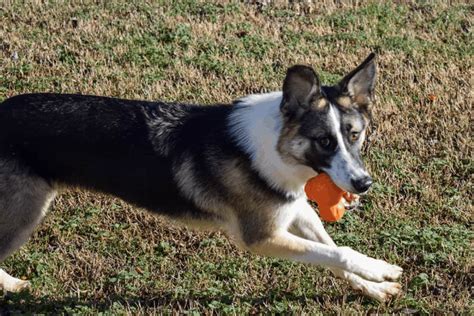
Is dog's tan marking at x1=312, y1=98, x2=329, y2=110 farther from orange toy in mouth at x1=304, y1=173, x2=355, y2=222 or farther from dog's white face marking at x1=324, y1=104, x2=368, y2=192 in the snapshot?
orange toy in mouth at x1=304, y1=173, x2=355, y2=222

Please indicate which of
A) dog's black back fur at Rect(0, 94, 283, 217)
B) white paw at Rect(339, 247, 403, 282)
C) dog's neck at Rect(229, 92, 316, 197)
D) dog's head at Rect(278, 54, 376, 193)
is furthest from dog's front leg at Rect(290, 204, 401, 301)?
dog's head at Rect(278, 54, 376, 193)

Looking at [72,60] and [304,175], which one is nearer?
[304,175]

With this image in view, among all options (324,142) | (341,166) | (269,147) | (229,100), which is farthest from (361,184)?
(229,100)

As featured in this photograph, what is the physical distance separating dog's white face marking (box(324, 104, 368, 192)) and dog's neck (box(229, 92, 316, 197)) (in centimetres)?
27

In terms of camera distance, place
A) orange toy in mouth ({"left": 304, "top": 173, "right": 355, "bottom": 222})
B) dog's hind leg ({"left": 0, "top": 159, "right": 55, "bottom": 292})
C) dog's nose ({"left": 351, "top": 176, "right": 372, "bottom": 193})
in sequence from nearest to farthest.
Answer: dog's nose ({"left": 351, "top": 176, "right": 372, "bottom": 193}) < orange toy in mouth ({"left": 304, "top": 173, "right": 355, "bottom": 222}) < dog's hind leg ({"left": 0, "top": 159, "right": 55, "bottom": 292})

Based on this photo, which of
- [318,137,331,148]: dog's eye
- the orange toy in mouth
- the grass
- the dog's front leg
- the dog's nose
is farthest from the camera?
the grass

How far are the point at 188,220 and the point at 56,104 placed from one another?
1.26 meters

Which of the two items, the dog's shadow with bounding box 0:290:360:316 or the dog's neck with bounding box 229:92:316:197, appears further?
the dog's shadow with bounding box 0:290:360:316

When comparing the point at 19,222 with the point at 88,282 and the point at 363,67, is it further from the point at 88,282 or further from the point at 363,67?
the point at 363,67

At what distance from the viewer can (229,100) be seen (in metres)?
8.32

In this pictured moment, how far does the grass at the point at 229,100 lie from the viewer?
5.57 m

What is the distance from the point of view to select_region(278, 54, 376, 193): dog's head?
468cm

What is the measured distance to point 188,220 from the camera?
5.45 meters

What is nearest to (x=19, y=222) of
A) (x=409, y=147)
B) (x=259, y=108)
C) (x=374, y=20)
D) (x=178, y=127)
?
(x=178, y=127)
